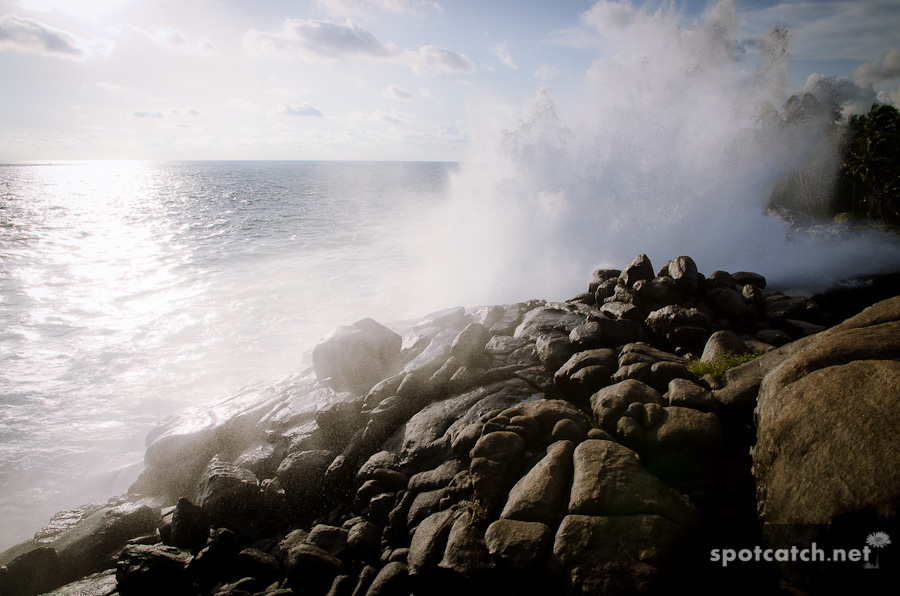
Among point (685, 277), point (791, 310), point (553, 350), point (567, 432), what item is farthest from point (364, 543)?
point (791, 310)

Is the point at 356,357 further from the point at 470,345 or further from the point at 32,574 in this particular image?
the point at 32,574

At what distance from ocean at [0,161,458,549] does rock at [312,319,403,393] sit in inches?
121

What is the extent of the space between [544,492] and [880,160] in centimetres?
4590

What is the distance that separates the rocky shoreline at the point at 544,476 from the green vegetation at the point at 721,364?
0.67 ft

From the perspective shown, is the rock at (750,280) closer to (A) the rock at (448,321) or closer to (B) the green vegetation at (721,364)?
(B) the green vegetation at (721,364)

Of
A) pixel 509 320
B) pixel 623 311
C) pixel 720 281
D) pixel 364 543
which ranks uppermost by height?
pixel 720 281

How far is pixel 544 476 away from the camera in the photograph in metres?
4.86

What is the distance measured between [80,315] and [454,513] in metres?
22.3

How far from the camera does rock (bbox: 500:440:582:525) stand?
456cm

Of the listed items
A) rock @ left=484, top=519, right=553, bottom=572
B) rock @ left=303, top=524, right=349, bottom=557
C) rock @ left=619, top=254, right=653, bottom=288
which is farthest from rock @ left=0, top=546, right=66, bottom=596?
rock @ left=619, top=254, right=653, bottom=288

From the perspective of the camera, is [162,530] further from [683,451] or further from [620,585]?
[683,451]

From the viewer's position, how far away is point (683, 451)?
5020 mm

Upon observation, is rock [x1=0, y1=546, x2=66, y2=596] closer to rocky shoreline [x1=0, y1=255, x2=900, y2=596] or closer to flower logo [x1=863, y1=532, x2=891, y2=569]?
rocky shoreline [x1=0, y1=255, x2=900, y2=596]

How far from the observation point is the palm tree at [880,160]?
107ft
